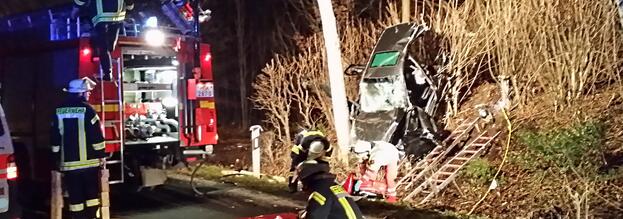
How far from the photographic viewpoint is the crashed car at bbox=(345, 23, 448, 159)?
415 inches

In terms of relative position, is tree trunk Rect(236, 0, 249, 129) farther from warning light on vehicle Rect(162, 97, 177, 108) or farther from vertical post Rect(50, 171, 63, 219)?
vertical post Rect(50, 171, 63, 219)

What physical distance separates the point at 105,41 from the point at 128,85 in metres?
1.61

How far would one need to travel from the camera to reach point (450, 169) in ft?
32.4

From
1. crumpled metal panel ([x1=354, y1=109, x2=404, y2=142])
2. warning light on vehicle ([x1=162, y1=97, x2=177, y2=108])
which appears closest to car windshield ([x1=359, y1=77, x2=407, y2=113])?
crumpled metal panel ([x1=354, y1=109, x2=404, y2=142])

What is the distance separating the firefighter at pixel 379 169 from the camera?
9383mm

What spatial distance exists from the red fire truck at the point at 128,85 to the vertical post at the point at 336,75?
248cm

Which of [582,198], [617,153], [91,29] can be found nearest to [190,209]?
[91,29]

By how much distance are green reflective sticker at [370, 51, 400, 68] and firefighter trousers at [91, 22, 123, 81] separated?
14.9ft

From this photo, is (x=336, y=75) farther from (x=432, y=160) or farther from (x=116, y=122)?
(x=116, y=122)

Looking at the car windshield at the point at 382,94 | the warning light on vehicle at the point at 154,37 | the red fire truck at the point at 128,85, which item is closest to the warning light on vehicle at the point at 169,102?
the red fire truck at the point at 128,85

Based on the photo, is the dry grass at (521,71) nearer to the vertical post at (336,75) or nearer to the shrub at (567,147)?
the shrub at (567,147)

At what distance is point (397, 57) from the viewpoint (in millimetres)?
11008

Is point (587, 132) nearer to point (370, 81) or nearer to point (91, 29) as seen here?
point (370, 81)

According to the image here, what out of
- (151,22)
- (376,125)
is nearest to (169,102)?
(151,22)
